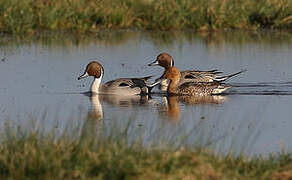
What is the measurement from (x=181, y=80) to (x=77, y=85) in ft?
4.96

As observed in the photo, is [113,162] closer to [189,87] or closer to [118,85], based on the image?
[118,85]

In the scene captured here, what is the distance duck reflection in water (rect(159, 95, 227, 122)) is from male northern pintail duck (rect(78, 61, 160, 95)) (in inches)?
15.0

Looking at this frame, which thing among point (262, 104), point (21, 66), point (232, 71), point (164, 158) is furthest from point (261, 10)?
point (164, 158)

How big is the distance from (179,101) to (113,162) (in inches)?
229

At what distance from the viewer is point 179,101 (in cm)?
1174

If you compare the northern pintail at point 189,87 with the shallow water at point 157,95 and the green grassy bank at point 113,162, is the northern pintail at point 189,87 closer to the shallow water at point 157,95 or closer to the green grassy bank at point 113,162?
the shallow water at point 157,95

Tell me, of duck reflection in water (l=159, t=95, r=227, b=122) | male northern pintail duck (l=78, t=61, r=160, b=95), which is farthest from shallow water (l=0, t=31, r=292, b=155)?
male northern pintail duck (l=78, t=61, r=160, b=95)

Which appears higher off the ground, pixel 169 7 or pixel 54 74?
pixel 169 7

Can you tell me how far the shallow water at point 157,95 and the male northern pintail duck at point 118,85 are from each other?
0.17 m

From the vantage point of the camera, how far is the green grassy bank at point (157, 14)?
1756 centimetres

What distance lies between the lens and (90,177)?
5848mm

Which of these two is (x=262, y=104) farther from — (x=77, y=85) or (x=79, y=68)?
(x=79, y=68)

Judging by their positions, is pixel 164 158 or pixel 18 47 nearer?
pixel 164 158

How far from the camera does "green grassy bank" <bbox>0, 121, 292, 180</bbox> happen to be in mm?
5875
